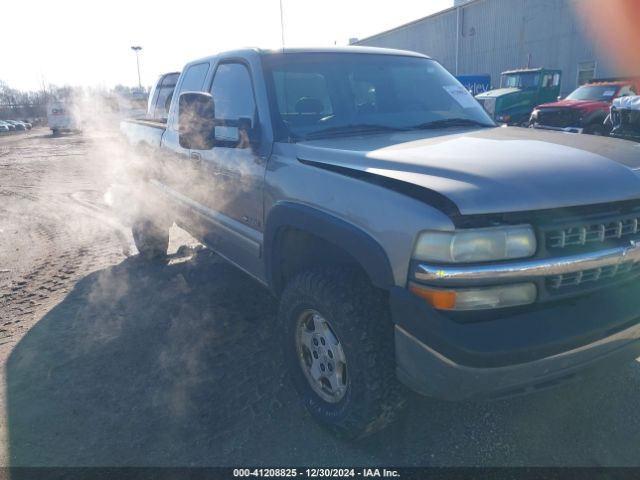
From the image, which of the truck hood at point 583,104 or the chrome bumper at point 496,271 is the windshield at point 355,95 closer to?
the chrome bumper at point 496,271

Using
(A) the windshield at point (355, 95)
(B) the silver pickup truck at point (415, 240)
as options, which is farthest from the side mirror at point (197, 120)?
(A) the windshield at point (355, 95)

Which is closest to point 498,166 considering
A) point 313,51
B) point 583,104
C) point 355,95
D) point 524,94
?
point 355,95

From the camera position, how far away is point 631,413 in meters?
2.55

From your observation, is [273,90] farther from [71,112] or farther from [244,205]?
[71,112]

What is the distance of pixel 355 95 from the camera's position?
10.5 feet

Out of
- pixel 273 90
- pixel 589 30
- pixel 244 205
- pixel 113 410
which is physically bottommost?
pixel 113 410

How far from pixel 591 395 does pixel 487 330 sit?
139 cm

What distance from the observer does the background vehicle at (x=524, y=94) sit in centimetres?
1714

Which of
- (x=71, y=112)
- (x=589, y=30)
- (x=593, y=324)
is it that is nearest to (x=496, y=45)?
(x=589, y=30)

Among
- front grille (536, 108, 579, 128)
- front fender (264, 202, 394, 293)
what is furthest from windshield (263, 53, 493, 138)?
front grille (536, 108, 579, 128)

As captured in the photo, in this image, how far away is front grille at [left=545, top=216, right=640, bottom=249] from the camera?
1885 mm

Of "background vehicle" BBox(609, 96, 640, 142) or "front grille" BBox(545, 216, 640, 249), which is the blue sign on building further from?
"front grille" BBox(545, 216, 640, 249)

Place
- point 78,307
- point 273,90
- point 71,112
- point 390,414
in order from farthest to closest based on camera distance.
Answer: point 71,112, point 78,307, point 273,90, point 390,414

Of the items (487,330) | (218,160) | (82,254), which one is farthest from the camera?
(82,254)
